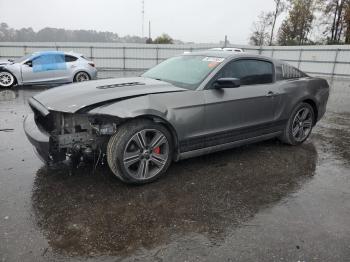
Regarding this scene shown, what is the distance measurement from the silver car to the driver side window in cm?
992

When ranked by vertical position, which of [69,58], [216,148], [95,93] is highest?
[95,93]

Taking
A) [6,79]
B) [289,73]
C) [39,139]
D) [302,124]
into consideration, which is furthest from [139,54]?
[39,139]

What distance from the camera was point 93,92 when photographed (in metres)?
3.78

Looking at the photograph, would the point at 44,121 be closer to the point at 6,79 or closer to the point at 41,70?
the point at 41,70

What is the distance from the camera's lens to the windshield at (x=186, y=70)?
14.3 ft

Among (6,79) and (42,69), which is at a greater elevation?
(42,69)

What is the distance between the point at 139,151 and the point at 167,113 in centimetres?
56

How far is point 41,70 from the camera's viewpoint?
1281 cm

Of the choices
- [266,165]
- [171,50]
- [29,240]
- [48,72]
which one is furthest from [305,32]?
[29,240]

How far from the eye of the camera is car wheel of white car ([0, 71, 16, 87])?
12531 mm

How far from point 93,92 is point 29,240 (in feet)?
5.67

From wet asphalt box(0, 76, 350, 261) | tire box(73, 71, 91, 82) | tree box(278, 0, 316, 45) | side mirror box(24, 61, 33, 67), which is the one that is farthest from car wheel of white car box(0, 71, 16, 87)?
tree box(278, 0, 316, 45)

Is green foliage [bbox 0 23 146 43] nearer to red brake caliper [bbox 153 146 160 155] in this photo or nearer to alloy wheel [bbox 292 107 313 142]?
alloy wheel [bbox 292 107 313 142]

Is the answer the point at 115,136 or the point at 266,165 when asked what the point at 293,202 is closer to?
the point at 266,165
